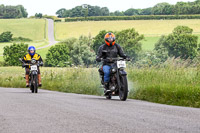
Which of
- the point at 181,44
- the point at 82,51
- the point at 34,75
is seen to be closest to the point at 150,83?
the point at 34,75

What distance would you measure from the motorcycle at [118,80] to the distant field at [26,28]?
125 m

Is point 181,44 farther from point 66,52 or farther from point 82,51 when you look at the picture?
point 66,52

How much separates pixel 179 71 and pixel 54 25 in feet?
469

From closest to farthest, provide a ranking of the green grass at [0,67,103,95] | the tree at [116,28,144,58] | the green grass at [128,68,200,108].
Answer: the green grass at [128,68,200,108] < the green grass at [0,67,103,95] < the tree at [116,28,144,58]

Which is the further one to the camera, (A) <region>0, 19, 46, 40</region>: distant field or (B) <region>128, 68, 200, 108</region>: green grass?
(A) <region>0, 19, 46, 40</region>: distant field

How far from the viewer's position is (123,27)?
134000mm

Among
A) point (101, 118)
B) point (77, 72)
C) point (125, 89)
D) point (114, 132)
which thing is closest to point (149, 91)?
point (125, 89)

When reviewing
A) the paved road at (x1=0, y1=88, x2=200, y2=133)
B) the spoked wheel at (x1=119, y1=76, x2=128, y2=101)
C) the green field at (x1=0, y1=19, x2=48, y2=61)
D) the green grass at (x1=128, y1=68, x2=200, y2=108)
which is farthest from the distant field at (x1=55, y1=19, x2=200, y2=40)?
the paved road at (x1=0, y1=88, x2=200, y2=133)

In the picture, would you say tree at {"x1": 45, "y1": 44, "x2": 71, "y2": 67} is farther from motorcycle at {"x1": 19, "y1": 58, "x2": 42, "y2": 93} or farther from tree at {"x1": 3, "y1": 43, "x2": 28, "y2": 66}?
motorcycle at {"x1": 19, "y1": 58, "x2": 42, "y2": 93}

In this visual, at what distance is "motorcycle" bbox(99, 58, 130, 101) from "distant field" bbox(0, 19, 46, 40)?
125m

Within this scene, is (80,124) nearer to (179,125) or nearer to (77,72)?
(179,125)

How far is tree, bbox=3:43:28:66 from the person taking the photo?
11262cm

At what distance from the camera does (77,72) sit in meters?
20.3

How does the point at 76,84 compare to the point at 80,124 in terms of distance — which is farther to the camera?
the point at 76,84
